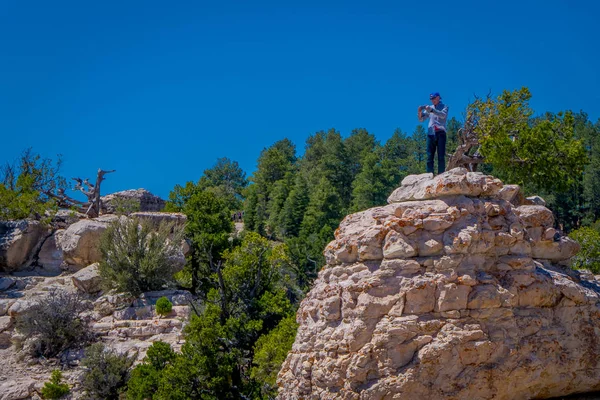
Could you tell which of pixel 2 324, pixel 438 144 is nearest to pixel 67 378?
pixel 2 324

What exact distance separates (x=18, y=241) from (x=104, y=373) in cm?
1365

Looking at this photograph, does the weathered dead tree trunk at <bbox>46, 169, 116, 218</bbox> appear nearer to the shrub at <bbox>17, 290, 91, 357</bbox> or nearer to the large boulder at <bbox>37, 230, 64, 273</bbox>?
the large boulder at <bbox>37, 230, 64, 273</bbox>

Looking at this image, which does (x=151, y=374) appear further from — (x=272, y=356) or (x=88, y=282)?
(x=88, y=282)

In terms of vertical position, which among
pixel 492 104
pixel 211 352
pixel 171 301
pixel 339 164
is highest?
pixel 339 164

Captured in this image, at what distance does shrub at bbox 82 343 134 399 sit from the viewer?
60.5 feet

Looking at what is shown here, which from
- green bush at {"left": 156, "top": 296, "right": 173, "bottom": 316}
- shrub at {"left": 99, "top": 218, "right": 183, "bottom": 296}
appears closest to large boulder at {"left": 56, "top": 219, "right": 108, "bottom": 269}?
shrub at {"left": 99, "top": 218, "right": 183, "bottom": 296}

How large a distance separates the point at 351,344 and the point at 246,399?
243 inches

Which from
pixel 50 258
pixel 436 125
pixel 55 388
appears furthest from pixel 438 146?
pixel 50 258

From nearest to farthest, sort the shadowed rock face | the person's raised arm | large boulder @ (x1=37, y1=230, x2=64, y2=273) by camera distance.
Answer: the shadowed rock face
the person's raised arm
large boulder @ (x1=37, y1=230, x2=64, y2=273)

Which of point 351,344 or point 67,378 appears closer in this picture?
point 351,344

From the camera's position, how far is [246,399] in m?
15.4

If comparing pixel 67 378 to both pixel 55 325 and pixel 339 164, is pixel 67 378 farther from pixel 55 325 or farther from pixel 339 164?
pixel 339 164

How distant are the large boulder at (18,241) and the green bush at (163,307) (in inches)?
405

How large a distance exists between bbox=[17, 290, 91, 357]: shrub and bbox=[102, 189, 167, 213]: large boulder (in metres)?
15.5
